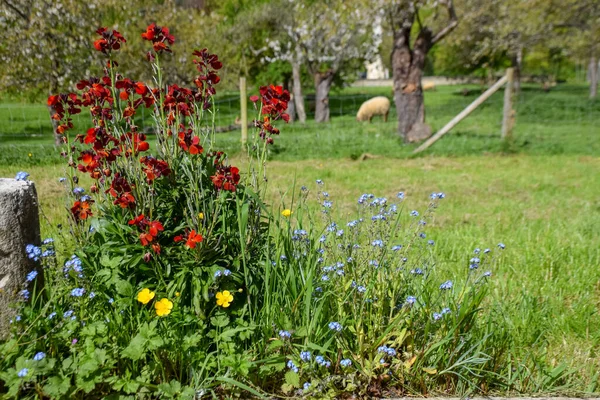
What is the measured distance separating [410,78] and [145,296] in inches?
423

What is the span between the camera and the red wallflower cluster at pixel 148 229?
2.18 meters

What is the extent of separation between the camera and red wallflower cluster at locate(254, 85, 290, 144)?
2490 mm

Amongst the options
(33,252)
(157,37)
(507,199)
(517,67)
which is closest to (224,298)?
(33,252)

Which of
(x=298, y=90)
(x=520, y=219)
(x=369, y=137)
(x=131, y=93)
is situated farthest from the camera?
(x=298, y=90)

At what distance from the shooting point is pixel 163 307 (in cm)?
216

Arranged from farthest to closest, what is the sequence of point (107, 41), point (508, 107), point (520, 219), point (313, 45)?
point (313, 45) → point (508, 107) → point (520, 219) → point (107, 41)

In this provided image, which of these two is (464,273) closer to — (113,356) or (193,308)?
(193,308)

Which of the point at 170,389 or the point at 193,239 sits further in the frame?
the point at 193,239

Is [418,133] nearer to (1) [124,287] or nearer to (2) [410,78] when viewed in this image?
(2) [410,78]

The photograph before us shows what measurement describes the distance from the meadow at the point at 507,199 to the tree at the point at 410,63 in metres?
0.55

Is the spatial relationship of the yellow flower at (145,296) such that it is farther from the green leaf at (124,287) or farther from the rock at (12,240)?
the rock at (12,240)

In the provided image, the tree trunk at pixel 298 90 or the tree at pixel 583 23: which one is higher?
the tree at pixel 583 23

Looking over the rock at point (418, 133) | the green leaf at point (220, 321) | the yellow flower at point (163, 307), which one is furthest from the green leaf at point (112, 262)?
the rock at point (418, 133)

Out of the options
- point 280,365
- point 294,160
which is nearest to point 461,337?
point 280,365
